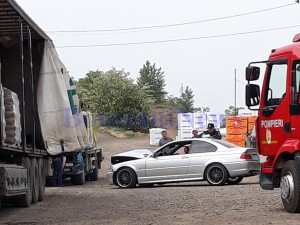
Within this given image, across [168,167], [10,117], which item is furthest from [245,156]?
[10,117]

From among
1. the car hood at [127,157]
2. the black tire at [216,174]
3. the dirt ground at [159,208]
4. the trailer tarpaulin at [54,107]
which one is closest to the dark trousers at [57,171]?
the dirt ground at [159,208]

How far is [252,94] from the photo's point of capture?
11328 mm

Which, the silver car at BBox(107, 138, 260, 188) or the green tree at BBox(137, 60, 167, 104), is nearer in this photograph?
the silver car at BBox(107, 138, 260, 188)

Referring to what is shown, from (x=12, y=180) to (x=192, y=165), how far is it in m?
8.34

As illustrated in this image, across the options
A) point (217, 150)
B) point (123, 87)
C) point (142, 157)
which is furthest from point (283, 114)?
point (123, 87)

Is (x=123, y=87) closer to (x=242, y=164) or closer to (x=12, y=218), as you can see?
(x=242, y=164)

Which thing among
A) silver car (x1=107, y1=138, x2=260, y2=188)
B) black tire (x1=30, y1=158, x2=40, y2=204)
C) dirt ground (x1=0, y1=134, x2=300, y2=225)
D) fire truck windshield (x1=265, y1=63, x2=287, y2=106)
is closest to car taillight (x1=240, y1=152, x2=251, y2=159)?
silver car (x1=107, y1=138, x2=260, y2=188)

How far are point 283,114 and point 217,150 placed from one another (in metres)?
8.50

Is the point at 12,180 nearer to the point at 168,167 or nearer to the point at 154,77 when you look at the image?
the point at 168,167

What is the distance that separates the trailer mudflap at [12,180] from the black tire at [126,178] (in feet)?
22.7

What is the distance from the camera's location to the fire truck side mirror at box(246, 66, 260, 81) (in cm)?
1109

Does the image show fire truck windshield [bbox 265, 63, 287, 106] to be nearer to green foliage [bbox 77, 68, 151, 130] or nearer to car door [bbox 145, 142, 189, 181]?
car door [bbox 145, 142, 189, 181]

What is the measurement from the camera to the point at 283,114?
→ 431 inches

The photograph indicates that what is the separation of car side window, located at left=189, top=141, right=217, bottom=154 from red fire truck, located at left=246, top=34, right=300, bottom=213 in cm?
755
